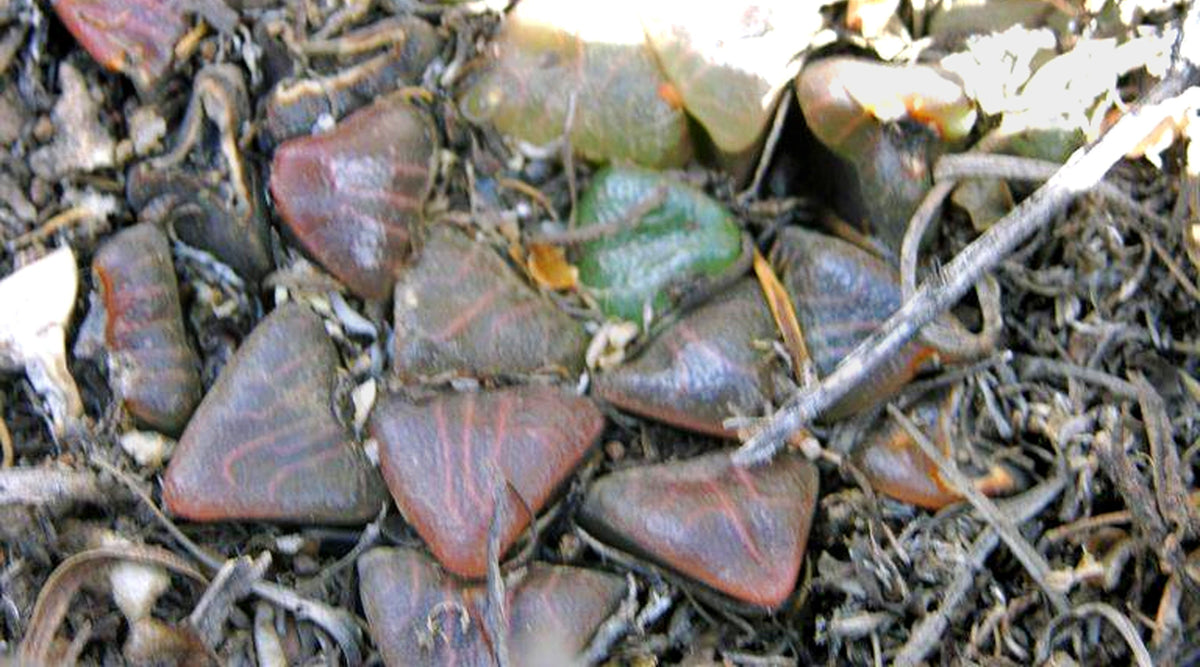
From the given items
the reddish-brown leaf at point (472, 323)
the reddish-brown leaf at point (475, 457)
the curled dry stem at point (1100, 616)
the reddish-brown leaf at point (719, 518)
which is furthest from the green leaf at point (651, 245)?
the curled dry stem at point (1100, 616)

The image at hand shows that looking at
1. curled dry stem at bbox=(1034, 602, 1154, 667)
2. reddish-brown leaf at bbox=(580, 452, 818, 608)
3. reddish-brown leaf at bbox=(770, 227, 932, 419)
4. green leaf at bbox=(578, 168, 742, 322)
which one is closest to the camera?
curled dry stem at bbox=(1034, 602, 1154, 667)

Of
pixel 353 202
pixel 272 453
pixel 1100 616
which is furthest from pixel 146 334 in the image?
pixel 1100 616

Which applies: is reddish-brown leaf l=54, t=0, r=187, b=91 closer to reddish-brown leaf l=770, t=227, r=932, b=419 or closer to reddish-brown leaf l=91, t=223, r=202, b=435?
reddish-brown leaf l=91, t=223, r=202, b=435

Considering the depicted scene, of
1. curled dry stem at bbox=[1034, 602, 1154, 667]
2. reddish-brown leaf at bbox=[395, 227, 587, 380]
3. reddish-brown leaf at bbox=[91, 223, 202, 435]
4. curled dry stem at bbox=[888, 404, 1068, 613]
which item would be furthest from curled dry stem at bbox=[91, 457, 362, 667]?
curled dry stem at bbox=[1034, 602, 1154, 667]

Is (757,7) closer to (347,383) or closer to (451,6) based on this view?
(451,6)

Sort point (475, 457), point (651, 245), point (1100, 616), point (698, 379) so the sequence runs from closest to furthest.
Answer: point (1100, 616), point (475, 457), point (698, 379), point (651, 245)

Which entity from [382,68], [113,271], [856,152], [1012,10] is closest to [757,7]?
[856,152]

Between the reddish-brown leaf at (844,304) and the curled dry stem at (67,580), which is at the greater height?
the reddish-brown leaf at (844,304)

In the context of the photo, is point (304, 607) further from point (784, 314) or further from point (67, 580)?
point (784, 314)

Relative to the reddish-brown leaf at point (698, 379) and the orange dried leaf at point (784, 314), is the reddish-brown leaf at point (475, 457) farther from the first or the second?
the orange dried leaf at point (784, 314)
